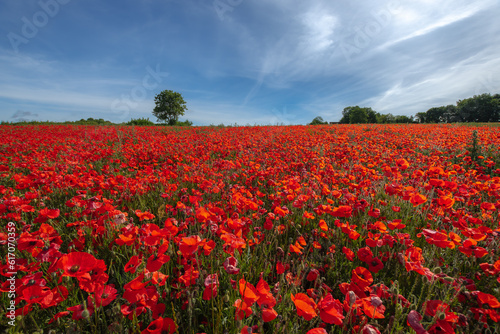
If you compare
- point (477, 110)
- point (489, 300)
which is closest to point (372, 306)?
point (489, 300)

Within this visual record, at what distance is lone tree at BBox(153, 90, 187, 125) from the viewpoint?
6375 cm

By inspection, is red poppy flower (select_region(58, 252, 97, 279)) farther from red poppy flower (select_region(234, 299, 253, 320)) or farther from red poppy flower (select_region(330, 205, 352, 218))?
red poppy flower (select_region(330, 205, 352, 218))

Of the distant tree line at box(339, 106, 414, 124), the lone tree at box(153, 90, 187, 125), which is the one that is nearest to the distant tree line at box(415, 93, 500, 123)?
the distant tree line at box(339, 106, 414, 124)

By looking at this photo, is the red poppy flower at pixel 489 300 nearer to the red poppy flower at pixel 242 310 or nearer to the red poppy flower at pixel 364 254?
the red poppy flower at pixel 364 254

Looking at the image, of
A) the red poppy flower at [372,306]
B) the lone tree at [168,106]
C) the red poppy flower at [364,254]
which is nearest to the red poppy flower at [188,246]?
the red poppy flower at [372,306]

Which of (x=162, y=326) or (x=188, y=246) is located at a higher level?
(x=188, y=246)

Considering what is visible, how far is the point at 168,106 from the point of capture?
63.8 metres

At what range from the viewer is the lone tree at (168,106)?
63.8 meters

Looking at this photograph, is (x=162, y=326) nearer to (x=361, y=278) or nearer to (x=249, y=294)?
(x=249, y=294)

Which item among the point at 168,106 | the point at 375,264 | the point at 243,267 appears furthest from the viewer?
the point at 168,106

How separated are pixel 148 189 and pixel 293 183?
2.50 meters

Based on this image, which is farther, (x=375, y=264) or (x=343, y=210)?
(x=343, y=210)

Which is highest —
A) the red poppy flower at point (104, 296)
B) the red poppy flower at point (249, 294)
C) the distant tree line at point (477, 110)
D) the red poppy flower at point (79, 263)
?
the distant tree line at point (477, 110)

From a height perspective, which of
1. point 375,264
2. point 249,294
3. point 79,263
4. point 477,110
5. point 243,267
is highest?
point 477,110
